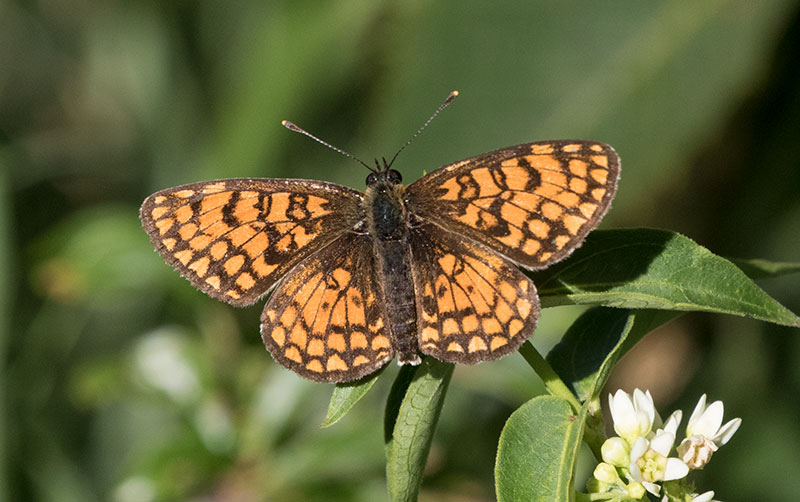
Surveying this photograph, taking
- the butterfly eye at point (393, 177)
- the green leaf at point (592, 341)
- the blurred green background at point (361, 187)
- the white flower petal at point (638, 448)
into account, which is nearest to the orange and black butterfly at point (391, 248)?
the butterfly eye at point (393, 177)

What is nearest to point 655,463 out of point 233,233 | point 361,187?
point 233,233

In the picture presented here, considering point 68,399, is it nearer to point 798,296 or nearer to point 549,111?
point 549,111

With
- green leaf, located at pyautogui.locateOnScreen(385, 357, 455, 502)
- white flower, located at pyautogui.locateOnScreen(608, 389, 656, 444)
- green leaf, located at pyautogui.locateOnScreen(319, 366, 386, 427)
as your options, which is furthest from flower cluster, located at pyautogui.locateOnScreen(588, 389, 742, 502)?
green leaf, located at pyautogui.locateOnScreen(319, 366, 386, 427)

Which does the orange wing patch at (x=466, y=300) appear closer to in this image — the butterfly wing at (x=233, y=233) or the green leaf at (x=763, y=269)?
the butterfly wing at (x=233, y=233)

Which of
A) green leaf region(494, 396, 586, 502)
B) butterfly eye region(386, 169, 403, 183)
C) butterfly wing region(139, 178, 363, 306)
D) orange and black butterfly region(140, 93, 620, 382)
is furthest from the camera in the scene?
butterfly eye region(386, 169, 403, 183)

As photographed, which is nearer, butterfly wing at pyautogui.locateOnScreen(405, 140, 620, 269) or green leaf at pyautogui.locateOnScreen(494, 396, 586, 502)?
green leaf at pyautogui.locateOnScreen(494, 396, 586, 502)

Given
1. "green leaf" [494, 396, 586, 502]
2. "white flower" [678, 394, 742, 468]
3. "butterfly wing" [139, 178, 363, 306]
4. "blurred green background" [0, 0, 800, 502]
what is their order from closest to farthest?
1. "green leaf" [494, 396, 586, 502]
2. "white flower" [678, 394, 742, 468]
3. "butterfly wing" [139, 178, 363, 306]
4. "blurred green background" [0, 0, 800, 502]

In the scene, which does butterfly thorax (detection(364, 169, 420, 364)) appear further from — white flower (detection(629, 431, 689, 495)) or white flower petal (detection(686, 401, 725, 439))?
white flower petal (detection(686, 401, 725, 439))
